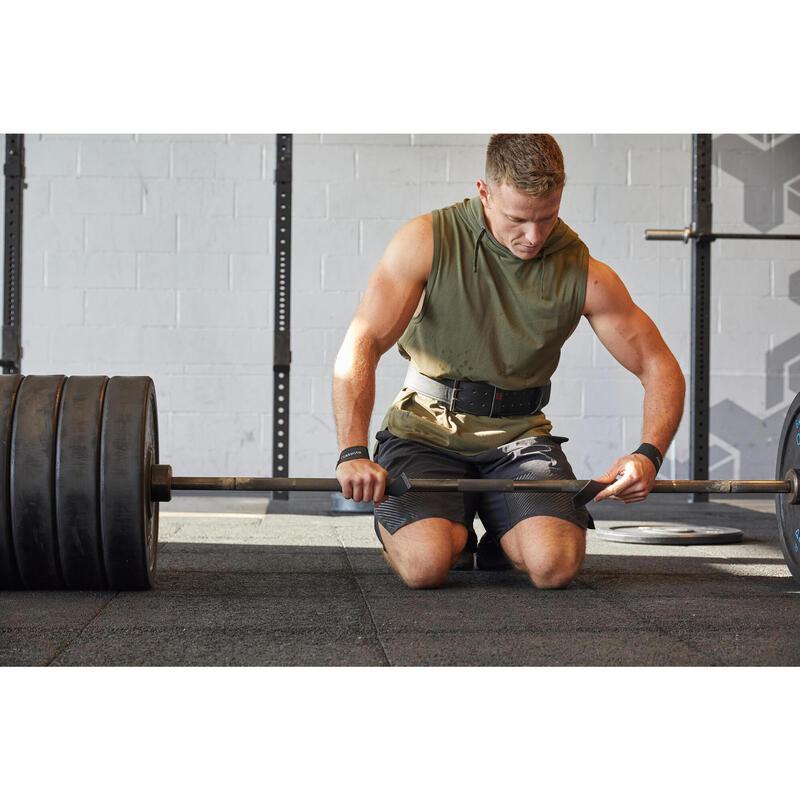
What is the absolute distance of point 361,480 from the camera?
1881mm

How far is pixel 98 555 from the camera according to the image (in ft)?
6.57

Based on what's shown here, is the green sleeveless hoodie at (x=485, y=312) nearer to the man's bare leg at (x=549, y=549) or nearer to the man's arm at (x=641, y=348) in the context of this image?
the man's arm at (x=641, y=348)

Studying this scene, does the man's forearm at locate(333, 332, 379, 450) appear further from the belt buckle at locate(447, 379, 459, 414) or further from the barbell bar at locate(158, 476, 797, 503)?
the belt buckle at locate(447, 379, 459, 414)

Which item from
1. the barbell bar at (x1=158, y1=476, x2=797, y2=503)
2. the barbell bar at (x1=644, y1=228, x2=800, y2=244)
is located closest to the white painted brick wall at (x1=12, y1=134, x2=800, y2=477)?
the barbell bar at (x1=644, y1=228, x2=800, y2=244)

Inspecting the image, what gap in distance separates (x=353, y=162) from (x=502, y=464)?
3142mm

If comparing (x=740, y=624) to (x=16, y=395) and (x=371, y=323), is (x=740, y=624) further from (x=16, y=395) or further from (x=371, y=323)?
(x=16, y=395)

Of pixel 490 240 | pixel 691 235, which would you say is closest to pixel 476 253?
pixel 490 240

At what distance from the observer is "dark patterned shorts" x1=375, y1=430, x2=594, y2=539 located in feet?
7.33

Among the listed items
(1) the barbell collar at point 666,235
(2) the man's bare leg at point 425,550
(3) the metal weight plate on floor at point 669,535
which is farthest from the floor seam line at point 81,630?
(1) the barbell collar at point 666,235

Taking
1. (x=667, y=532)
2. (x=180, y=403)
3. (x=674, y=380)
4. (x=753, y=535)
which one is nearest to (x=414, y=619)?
(x=674, y=380)

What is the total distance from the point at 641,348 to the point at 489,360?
14.9 inches

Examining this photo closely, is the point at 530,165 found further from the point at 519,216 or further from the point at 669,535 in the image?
the point at 669,535

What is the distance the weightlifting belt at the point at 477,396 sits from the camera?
2320 millimetres

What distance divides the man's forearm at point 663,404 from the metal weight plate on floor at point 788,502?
10.4 inches
